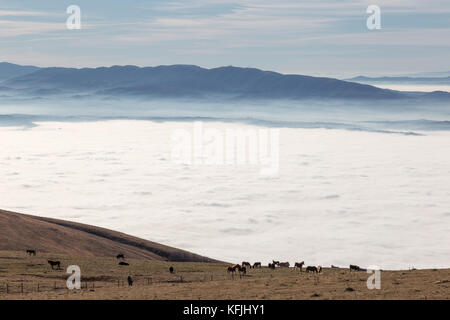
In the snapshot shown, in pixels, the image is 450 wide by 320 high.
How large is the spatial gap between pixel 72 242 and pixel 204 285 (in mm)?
53401

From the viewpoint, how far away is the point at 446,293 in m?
35.1

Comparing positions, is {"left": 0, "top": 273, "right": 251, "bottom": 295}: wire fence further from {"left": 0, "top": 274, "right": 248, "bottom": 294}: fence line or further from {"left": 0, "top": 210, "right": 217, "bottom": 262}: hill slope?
{"left": 0, "top": 210, "right": 217, "bottom": 262}: hill slope

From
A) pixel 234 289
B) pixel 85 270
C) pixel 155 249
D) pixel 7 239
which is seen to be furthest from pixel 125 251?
pixel 234 289

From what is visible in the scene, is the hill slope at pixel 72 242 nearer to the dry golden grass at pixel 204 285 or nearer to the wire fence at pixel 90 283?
the dry golden grass at pixel 204 285

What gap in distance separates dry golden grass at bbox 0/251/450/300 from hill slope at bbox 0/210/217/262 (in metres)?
27.1

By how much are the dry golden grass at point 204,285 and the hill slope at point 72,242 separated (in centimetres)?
2708

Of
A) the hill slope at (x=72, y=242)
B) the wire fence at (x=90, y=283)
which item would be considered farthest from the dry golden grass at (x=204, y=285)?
the hill slope at (x=72, y=242)

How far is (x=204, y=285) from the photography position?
42094 mm

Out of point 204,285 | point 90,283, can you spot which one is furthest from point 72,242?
point 204,285

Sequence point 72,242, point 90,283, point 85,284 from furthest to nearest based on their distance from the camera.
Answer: point 72,242 → point 90,283 → point 85,284

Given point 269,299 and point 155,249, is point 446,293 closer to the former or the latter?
point 269,299

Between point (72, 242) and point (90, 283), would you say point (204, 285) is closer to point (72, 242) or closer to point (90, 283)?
point (90, 283)

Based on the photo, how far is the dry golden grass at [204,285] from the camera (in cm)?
3578
